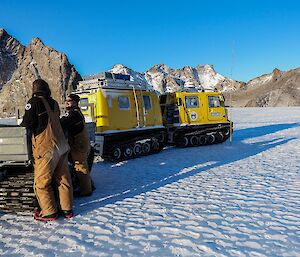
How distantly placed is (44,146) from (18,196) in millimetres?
1063

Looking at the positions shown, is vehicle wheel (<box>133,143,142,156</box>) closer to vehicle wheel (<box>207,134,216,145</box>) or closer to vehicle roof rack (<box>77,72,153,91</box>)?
vehicle roof rack (<box>77,72,153,91</box>)

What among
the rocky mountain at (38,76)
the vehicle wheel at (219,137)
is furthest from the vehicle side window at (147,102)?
the rocky mountain at (38,76)

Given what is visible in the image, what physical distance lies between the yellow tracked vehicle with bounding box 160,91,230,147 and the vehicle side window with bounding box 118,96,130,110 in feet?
11.0

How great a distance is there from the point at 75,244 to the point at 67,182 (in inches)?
50.4

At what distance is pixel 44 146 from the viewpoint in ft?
16.0

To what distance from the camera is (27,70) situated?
147750mm

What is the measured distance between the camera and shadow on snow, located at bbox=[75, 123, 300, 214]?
6.39 m

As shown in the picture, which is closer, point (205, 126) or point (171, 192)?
point (171, 192)

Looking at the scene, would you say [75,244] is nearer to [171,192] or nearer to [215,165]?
[171,192]

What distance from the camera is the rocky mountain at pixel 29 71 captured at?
132 metres

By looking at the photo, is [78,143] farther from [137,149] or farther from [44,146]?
[137,149]

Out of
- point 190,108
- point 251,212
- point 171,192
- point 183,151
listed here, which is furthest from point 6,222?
point 190,108

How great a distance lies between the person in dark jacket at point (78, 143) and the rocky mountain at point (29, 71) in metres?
118

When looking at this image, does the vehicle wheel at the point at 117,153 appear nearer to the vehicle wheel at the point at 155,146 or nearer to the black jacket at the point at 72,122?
the vehicle wheel at the point at 155,146
